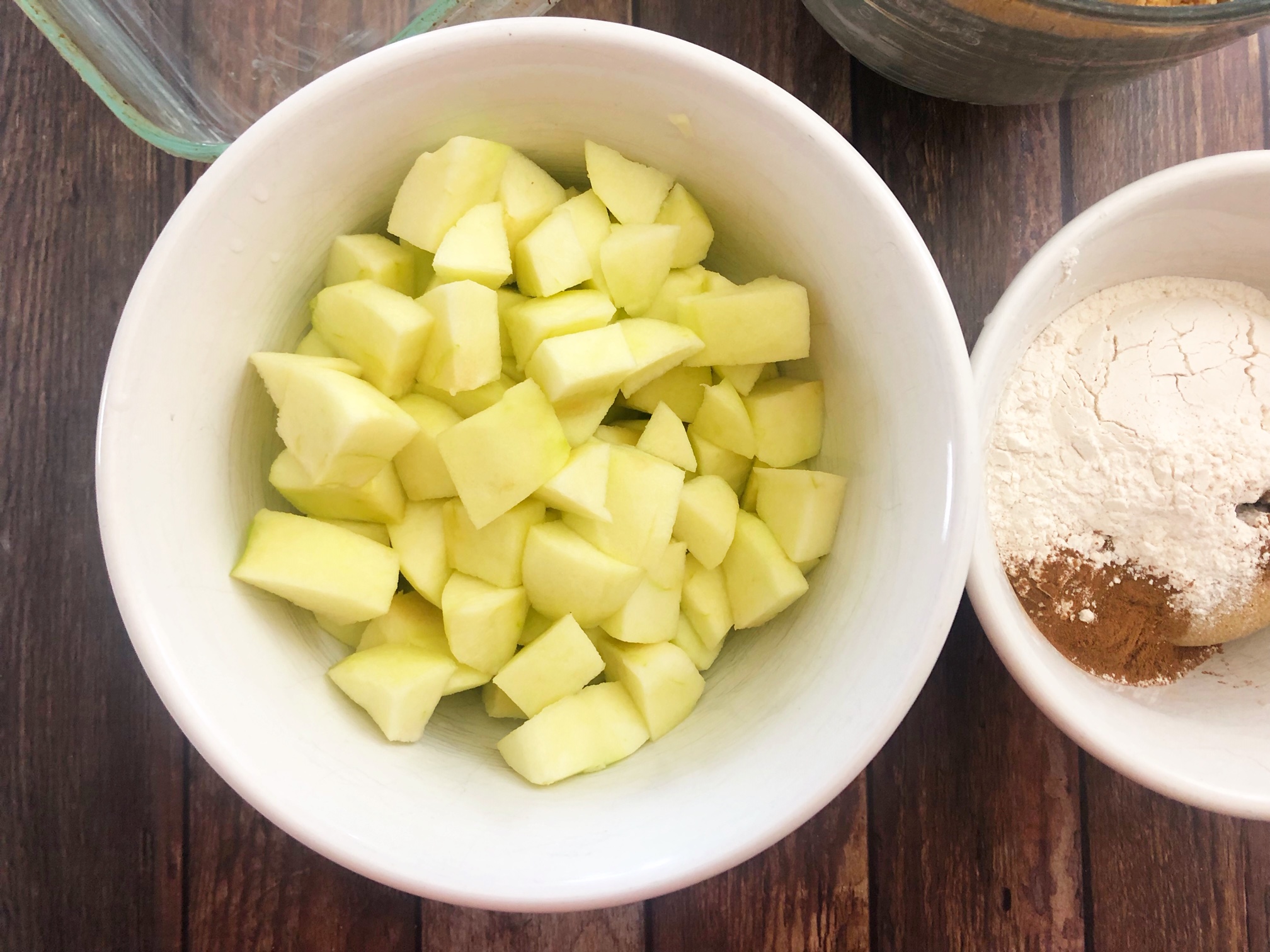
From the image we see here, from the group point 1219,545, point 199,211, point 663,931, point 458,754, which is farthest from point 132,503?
point 1219,545

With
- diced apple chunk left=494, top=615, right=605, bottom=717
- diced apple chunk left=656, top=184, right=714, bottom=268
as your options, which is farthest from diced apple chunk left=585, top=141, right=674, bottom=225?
diced apple chunk left=494, top=615, right=605, bottom=717

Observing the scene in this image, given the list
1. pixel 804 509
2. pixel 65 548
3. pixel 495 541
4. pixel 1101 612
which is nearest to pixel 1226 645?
pixel 1101 612

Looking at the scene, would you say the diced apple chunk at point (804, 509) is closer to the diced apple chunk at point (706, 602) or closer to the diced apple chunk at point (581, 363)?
the diced apple chunk at point (706, 602)

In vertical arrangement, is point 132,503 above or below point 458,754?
above

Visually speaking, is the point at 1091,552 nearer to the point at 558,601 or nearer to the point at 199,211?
the point at 558,601

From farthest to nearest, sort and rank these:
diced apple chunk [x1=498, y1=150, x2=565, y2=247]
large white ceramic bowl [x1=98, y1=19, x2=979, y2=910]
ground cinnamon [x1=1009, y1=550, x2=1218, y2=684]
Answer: ground cinnamon [x1=1009, y1=550, x2=1218, y2=684] → diced apple chunk [x1=498, y1=150, x2=565, y2=247] → large white ceramic bowl [x1=98, y1=19, x2=979, y2=910]

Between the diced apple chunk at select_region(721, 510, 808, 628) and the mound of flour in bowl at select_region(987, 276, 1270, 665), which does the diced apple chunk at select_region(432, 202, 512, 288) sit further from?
the mound of flour in bowl at select_region(987, 276, 1270, 665)
